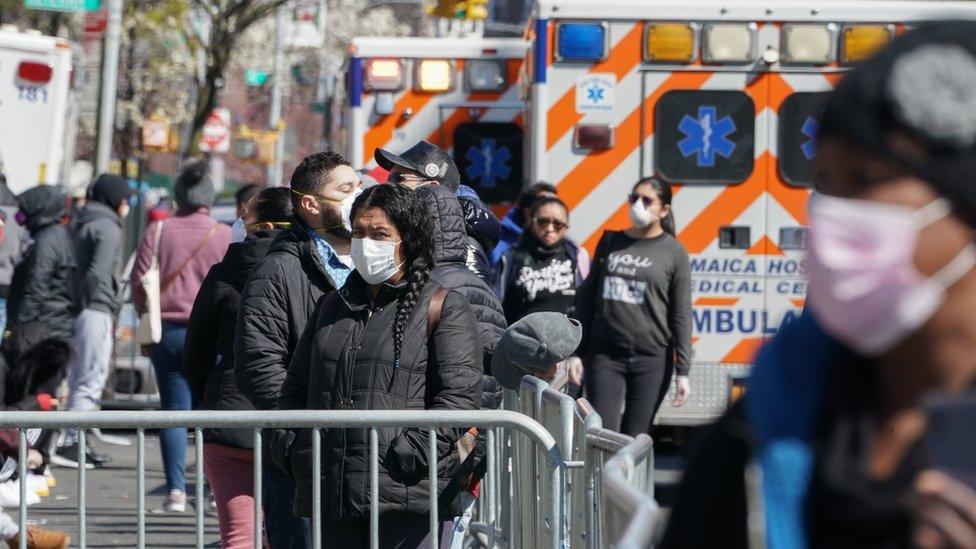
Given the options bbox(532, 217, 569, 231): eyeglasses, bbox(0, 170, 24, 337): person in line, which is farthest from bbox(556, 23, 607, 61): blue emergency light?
bbox(0, 170, 24, 337): person in line

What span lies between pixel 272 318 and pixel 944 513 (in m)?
4.07

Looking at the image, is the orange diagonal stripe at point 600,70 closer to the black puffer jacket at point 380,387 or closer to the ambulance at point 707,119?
the ambulance at point 707,119

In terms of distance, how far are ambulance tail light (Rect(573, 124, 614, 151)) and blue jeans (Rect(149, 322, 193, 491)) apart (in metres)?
2.51

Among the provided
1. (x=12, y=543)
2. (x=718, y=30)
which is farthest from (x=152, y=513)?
(x=718, y=30)

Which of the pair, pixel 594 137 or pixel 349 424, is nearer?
pixel 349 424

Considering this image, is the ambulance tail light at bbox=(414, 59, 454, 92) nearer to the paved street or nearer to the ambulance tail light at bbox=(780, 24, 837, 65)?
the ambulance tail light at bbox=(780, 24, 837, 65)

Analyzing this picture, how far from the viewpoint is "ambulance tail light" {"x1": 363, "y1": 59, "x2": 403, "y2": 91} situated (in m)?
11.6

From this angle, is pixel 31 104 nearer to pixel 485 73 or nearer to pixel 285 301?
pixel 485 73

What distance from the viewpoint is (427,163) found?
22.0 ft

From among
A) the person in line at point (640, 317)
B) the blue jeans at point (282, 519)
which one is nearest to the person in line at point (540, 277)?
the person in line at point (640, 317)

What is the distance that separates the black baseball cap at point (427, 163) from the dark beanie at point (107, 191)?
452 cm

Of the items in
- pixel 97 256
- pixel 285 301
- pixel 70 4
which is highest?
pixel 70 4

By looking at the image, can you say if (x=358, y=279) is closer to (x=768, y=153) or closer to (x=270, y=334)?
(x=270, y=334)

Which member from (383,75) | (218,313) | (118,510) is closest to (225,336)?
(218,313)
